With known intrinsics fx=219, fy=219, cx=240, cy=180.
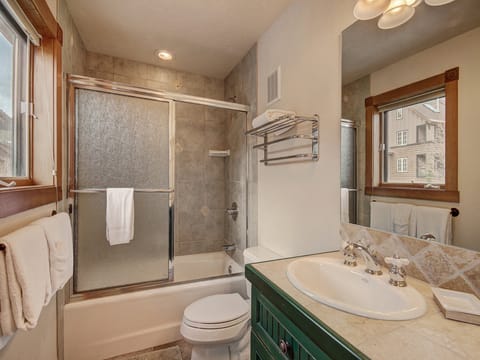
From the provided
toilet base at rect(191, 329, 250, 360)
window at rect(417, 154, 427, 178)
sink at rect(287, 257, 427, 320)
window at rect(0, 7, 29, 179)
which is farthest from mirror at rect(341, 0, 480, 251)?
window at rect(0, 7, 29, 179)

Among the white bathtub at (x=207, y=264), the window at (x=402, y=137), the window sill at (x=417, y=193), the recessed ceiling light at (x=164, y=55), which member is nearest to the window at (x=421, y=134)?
the window at (x=402, y=137)

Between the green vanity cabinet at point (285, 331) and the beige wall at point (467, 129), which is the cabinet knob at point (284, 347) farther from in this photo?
the beige wall at point (467, 129)

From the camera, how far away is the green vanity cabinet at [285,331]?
0.53 meters

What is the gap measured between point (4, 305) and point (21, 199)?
0.38 meters

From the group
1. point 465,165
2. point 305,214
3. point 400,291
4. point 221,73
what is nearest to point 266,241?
point 305,214

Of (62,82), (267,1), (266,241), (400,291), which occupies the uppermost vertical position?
(267,1)

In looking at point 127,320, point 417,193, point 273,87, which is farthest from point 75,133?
point 417,193

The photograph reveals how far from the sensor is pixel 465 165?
724 mm

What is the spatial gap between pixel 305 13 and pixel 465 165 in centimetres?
127

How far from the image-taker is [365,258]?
896mm

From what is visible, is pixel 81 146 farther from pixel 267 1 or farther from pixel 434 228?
pixel 434 228

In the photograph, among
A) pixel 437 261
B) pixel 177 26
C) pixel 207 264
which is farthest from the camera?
pixel 207 264

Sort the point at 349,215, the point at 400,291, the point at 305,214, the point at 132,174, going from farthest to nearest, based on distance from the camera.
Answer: the point at 132,174
the point at 305,214
the point at 349,215
the point at 400,291

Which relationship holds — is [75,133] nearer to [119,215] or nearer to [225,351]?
[119,215]
